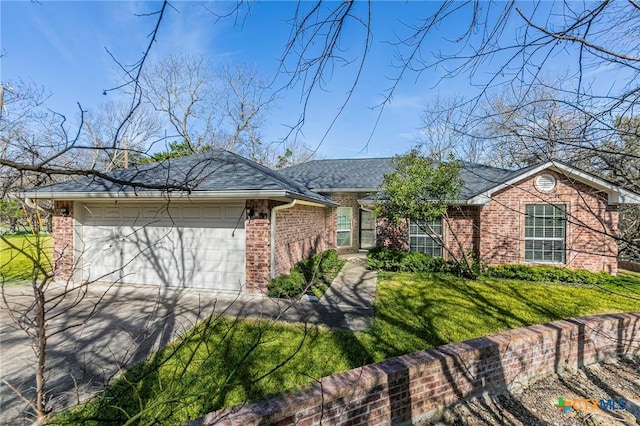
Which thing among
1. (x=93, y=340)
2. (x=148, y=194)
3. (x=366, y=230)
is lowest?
(x=93, y=340)

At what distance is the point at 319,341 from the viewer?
497 centimetres

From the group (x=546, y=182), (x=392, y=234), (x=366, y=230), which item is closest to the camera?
(x=546, y=182)

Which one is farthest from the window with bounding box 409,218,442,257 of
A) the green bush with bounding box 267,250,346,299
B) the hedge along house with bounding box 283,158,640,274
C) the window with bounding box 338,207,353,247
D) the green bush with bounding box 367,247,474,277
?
the window with bounding box 338,207,353,247

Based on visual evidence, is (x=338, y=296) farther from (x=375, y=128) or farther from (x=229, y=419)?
(x=375, y=128)

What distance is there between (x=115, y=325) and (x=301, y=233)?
599 centimetres

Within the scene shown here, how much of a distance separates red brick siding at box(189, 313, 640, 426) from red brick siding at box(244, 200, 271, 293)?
4.59 meters

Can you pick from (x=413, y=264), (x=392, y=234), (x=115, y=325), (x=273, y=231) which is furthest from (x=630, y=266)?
(x=115, y=325)

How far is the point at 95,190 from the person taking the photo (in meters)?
7.89

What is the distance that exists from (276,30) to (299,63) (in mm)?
401

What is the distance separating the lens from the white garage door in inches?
310

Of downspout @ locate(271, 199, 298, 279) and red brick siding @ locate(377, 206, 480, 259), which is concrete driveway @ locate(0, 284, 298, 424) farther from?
→ red brick siding @ locate(377, 206, 480, 259)

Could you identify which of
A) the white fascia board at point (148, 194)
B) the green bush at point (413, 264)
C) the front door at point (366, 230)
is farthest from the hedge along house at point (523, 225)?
the white fascia board at point (148, 194)

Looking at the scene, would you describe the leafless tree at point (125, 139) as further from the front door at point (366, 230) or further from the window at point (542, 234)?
the window at point (542, 234)

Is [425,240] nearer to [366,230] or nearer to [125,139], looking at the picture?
[366,230]
